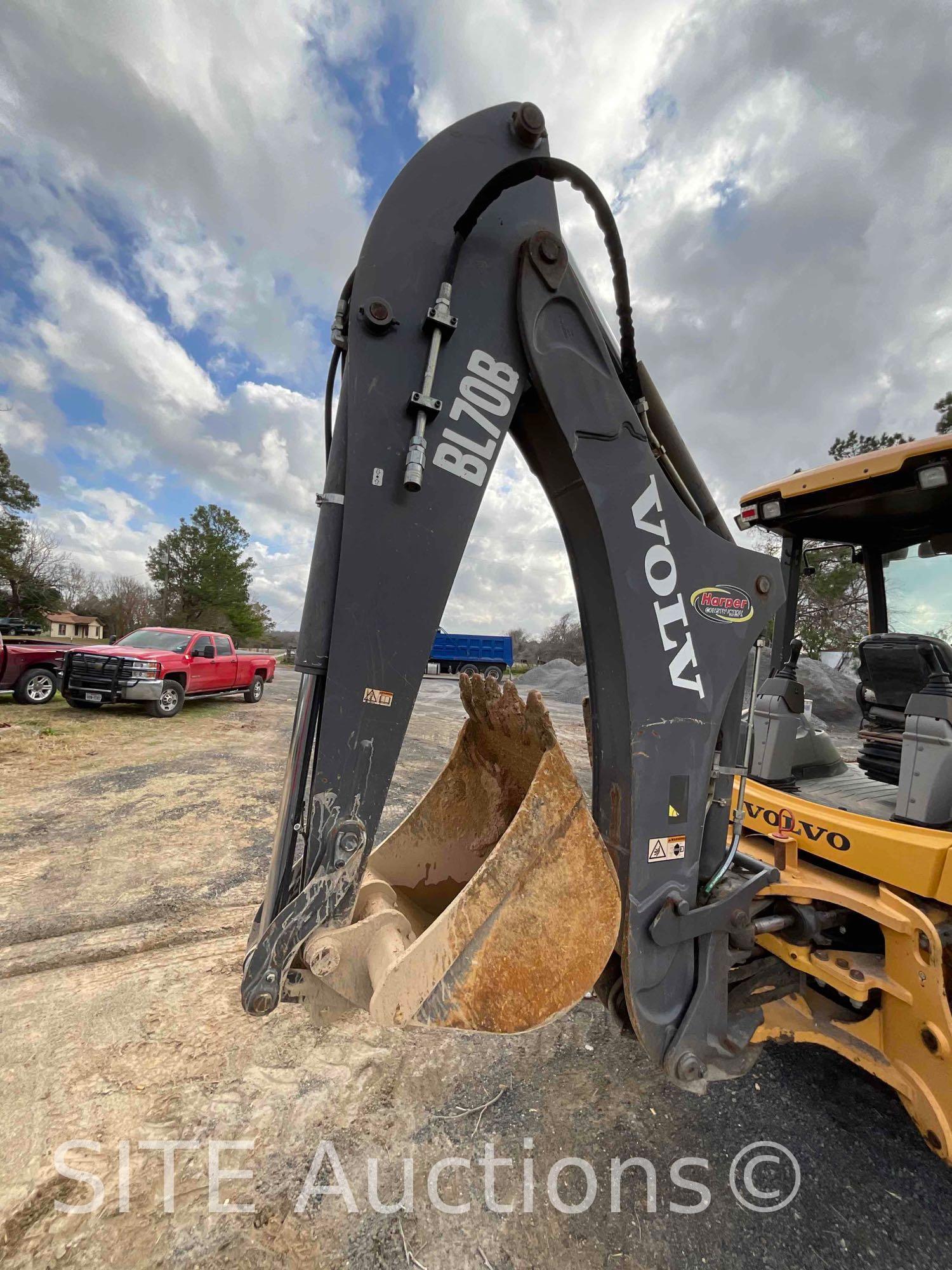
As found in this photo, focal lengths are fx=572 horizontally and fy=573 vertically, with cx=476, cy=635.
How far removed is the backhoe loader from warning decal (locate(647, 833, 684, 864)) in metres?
0.01

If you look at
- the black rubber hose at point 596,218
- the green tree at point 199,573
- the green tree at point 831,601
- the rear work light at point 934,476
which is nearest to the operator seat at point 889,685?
the green tree at point 831,601

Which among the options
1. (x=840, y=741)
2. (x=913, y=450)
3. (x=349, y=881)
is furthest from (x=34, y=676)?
(x=840, y=741)

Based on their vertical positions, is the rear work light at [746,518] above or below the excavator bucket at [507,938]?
above

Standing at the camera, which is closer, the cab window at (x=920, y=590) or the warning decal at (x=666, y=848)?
the warning decal at (x=666, y=848)

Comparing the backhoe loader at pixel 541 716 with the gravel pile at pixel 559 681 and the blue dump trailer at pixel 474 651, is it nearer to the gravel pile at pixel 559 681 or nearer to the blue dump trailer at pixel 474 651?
the gravel pile at pixel 559 681

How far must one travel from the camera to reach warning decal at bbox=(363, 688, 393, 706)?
1.48m

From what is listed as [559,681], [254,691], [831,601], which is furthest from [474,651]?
[831,601]

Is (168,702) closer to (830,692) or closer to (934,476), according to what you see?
(934,476)

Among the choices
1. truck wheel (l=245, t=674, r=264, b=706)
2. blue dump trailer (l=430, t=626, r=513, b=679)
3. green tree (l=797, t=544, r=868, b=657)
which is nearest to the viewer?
green tree (l=797, t=544, r=868, b=657)

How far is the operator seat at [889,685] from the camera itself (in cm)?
255

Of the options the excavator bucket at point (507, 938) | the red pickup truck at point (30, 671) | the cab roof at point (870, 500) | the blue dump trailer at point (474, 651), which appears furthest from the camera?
the blue dump trailer at point (474, 651)

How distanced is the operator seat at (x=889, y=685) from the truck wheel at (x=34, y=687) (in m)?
12.7

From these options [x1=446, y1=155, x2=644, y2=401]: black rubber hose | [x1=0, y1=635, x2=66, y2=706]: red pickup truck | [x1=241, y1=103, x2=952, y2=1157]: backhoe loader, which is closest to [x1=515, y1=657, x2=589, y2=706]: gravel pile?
[x1=0, y1=635, x2=66, y2=706]: red pickup truck

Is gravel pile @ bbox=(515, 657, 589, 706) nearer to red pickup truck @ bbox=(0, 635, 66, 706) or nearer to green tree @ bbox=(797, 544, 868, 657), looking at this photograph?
green tree @ bbox=(797, 544, 868, 657)
